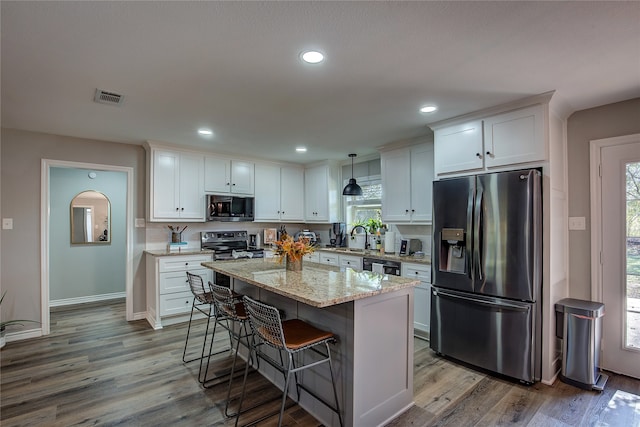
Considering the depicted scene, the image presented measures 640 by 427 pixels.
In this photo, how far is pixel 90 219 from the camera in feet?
17.1

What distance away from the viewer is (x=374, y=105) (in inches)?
112

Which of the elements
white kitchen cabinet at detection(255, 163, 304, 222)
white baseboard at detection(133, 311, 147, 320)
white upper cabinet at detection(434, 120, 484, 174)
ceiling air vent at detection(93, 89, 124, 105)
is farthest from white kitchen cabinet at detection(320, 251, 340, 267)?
ceiling air vent at detection(93, 89, 124, 105)

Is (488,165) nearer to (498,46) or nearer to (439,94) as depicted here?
(439,94)

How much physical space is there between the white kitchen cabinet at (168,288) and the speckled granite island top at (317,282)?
148 centimetres

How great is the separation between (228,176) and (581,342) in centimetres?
457

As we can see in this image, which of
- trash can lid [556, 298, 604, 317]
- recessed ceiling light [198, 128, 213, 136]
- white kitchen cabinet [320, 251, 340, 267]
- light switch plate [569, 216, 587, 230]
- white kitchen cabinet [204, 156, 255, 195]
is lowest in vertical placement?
trash can lid [556, 298, 604, 317]

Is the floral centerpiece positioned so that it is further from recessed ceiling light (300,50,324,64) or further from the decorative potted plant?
the decorative potted plant

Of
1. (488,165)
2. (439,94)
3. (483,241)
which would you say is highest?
(439,94)

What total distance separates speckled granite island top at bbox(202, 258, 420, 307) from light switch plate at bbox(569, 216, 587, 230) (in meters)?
1.93

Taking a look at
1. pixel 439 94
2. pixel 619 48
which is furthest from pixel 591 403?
pixel 439 94

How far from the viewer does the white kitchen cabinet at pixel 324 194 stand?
534 centimetres

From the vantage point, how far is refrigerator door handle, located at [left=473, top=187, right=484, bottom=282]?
109 inches

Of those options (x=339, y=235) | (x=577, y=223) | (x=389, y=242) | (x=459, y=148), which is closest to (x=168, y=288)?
(x=339, y=235)

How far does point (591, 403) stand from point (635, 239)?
4.69ft
